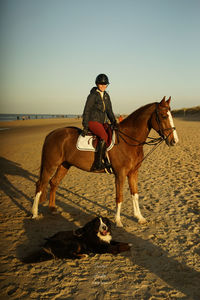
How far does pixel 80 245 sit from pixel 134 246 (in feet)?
3.56

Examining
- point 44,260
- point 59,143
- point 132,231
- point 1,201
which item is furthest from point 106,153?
point 1,201

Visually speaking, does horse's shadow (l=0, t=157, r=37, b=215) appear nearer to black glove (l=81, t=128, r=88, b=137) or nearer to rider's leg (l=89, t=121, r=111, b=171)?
rider's leg (l=89, t=121, r=111, b=171)

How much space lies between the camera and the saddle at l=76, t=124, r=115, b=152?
16.7ft

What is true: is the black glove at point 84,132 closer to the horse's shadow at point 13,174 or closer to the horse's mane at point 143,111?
the horse's mane at point 143,111

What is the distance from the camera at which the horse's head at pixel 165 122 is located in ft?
14.9

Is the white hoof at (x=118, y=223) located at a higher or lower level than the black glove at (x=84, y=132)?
lower

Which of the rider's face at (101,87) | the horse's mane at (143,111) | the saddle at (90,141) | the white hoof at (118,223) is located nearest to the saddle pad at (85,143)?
the saddle at (90,141)

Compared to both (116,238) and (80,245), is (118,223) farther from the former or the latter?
(80,245)

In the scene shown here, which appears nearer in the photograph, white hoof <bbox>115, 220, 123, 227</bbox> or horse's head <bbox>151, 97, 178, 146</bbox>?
horse's head <bbox>151, 97, 178, 146</bbox>

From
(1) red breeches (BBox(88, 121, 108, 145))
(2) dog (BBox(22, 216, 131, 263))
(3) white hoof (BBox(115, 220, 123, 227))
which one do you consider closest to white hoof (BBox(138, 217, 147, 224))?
(3) white hoof (BBox(115, 220, 123, 227))

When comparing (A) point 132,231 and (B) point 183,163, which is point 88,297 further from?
(B) point 183,163

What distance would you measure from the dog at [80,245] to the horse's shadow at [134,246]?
379 millimetres

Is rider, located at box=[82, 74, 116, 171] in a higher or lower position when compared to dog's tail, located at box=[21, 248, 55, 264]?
higher

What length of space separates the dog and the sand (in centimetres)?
14
